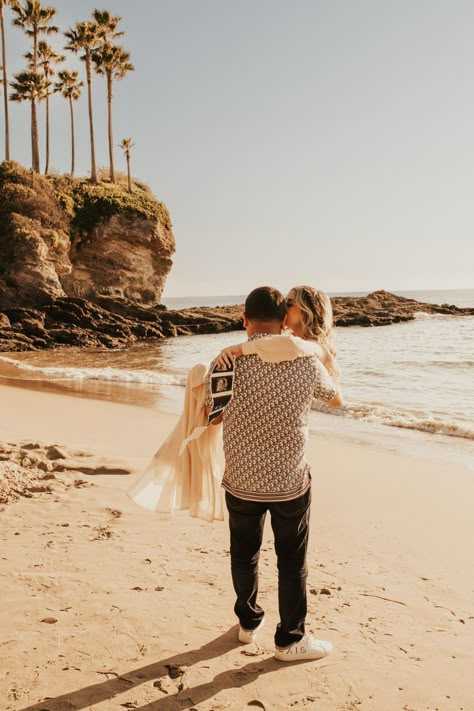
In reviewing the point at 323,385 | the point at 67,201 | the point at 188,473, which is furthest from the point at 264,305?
the point at 67,201

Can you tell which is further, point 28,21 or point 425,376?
point 28,21

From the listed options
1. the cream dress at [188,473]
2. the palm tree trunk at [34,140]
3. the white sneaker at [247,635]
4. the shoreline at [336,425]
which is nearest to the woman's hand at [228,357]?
the cream dress at [188,473]

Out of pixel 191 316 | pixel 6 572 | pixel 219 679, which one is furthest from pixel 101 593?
pixel 191 316

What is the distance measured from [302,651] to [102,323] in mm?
31213

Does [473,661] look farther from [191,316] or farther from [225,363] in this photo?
[191,316]

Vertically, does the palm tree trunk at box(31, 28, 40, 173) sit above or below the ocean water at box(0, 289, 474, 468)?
above

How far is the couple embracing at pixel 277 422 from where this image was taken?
2803 mm

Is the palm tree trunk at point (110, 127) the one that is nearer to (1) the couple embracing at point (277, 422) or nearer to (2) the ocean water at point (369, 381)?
(2) the ocean water at point (369, 381)

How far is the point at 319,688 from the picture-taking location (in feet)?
9.14

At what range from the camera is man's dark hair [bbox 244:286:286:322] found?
285cm

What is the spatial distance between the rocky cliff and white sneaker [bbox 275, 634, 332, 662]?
3252cm

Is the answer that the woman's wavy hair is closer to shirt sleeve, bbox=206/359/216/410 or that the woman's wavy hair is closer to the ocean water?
shirt sleeve, bbox=206/359/216/410

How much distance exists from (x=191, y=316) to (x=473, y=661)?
135 ft

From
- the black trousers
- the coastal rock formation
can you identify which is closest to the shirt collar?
the black trousers
